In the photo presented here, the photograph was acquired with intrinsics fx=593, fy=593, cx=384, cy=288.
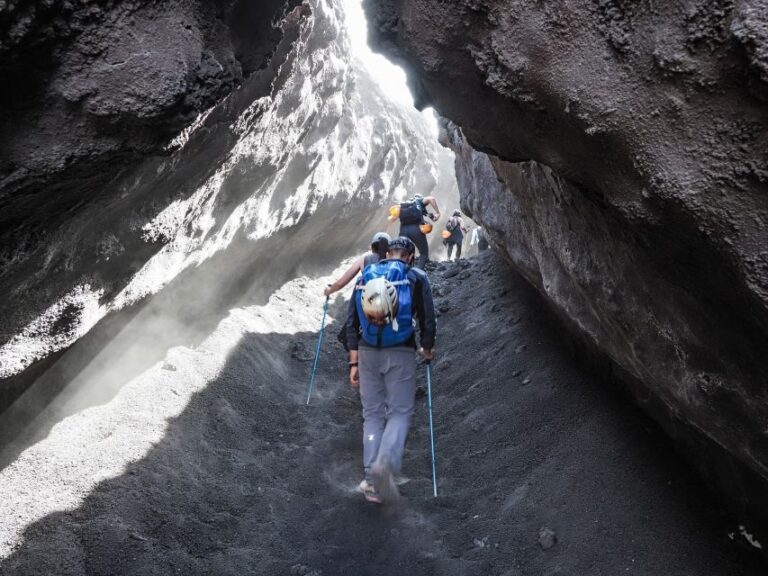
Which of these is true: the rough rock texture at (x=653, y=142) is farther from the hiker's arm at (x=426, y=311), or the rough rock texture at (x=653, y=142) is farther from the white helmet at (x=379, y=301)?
A: the hiker's arm at (x=426, y=311)

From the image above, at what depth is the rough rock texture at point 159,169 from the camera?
270cm

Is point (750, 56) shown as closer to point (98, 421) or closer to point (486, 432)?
point (486, 432)

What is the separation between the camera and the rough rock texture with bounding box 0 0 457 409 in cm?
270

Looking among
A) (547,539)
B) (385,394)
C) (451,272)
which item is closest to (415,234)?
(451,272)

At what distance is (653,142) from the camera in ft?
8.13

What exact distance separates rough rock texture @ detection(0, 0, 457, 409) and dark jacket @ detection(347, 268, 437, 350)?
1.86 metres

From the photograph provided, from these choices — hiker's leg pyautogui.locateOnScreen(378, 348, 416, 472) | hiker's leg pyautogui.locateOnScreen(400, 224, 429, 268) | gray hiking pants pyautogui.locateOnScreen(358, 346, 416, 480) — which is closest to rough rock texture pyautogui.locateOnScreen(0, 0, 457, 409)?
hiker's leg pyautogui.locateOnScreen(400, 224, 429, 268)

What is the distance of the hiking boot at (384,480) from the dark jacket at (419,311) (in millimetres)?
1074

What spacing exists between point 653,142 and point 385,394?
11.4 ft

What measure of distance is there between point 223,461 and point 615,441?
3545 millimetres

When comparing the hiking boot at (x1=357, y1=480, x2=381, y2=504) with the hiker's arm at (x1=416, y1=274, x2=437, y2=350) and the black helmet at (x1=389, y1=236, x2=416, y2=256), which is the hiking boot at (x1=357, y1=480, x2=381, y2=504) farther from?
the black helmet at (x1=389, y1=236, x2=416, y2=256)

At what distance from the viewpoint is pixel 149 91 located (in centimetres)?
274

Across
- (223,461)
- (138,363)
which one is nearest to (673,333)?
(223,461)

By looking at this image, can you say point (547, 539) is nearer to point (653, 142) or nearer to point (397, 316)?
point (397, 316)
